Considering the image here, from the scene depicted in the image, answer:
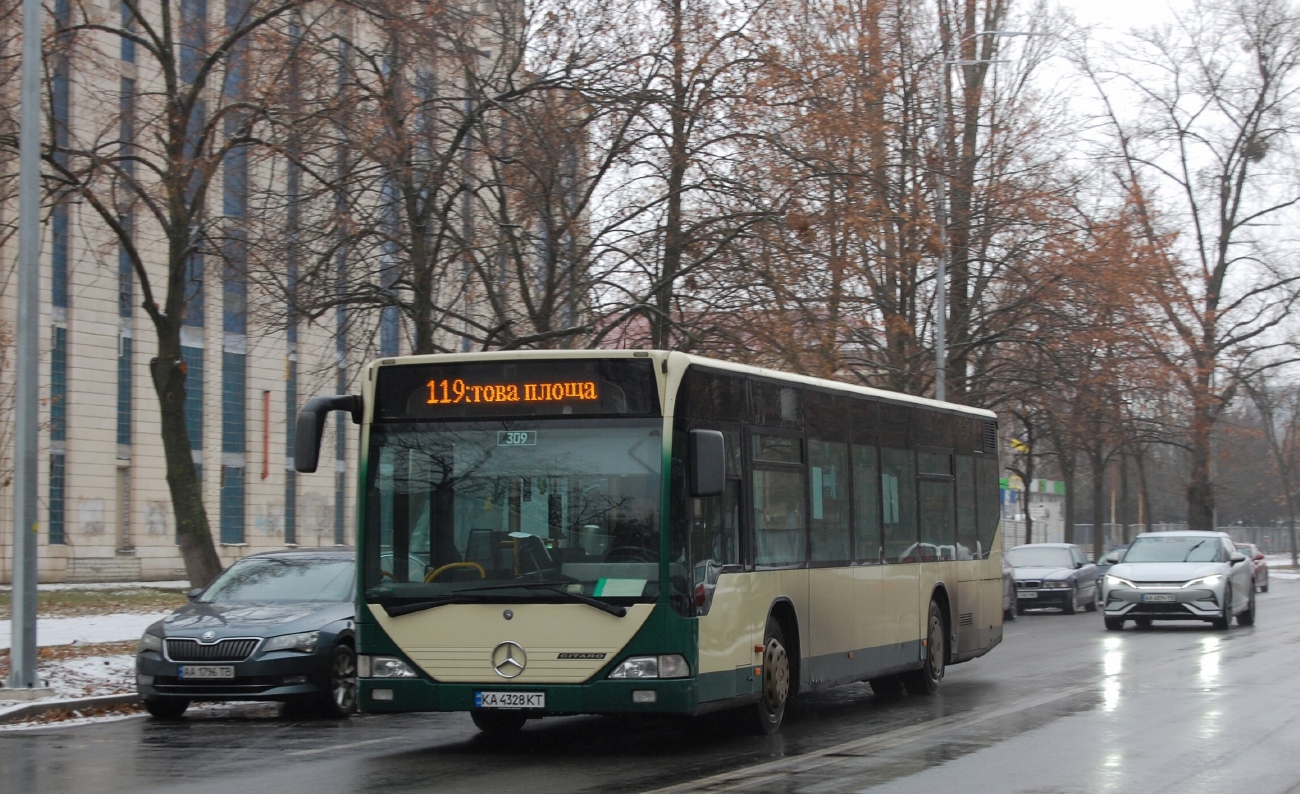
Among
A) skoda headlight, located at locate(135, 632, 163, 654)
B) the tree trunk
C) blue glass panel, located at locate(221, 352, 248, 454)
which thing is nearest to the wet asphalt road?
skoda headlight, located at locate(135, 632, 163, 654)

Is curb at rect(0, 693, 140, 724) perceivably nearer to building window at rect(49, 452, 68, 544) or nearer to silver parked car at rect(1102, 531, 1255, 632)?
silver parked car at rect(1102, 531, 1255, 632)

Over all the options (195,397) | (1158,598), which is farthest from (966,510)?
(195,397)

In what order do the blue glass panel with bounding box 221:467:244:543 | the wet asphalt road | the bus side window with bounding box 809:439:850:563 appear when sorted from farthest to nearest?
the blue glass panel with bounding box 221:467:244:543 < the bus side window with bounding box 809:439:850:563 < the wet asphalt road

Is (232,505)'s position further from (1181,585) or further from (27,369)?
(27,369)

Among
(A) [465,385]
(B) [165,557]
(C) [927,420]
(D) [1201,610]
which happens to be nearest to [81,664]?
(A) [465,385]

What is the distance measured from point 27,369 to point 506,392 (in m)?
6.21

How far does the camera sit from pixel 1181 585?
27.0 meters

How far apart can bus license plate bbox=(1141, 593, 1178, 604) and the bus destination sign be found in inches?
726

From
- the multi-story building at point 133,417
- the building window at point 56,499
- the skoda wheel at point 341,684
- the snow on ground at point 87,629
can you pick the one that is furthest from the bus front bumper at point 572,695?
the building window at point 56,499

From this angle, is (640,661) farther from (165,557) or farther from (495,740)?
(165,557)

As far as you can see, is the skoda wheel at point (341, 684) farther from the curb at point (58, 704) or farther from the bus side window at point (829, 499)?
the bus side window at point (829, 499)

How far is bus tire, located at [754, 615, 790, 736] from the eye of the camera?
A: 12.1m

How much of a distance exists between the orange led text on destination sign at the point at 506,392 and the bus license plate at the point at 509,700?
1983 millimetres

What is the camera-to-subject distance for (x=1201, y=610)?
88.2ft
